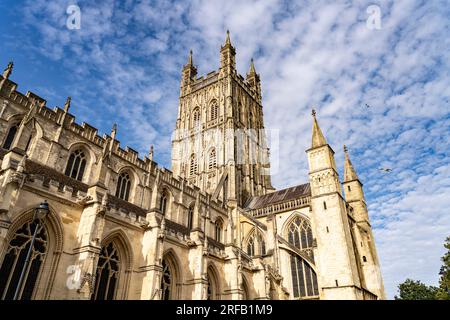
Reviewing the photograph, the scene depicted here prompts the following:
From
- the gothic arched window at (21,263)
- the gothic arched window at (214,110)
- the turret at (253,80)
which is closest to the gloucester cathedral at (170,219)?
the gothic arched window at (21,263)

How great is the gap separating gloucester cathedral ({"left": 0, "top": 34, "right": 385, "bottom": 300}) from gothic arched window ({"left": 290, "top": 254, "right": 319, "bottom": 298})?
9 cm

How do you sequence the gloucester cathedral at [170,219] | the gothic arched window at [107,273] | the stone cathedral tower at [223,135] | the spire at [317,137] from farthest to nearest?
the stone cathedral tower at [223,135]
the spire at [317,137]
the gothic arched window at [107,273]
the gloucester cathedral at [170,219]

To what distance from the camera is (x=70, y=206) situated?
14.3 metres

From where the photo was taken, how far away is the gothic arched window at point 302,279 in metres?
25.5

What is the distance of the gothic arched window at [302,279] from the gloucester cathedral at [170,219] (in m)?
0.09

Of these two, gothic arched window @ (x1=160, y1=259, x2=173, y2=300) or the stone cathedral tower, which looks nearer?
gothic arched window @ (x1=160, y1=259, x2=173, y2=300)

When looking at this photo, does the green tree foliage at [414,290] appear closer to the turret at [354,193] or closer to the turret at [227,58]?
the turret at [354,193]

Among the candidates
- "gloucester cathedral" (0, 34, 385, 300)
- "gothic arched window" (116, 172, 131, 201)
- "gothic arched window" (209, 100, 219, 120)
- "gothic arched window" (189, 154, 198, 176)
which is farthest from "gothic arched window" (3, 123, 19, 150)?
"gothic arched window" (209, 100, 219, 120)

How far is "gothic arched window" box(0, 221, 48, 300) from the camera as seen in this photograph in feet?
38.3

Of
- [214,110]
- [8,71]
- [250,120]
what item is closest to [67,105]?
[8,71]

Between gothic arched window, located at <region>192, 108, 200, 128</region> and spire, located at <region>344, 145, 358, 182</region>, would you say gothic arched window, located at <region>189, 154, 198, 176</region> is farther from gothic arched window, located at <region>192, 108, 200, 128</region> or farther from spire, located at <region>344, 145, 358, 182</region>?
spire, located at <region>344, 145, 358, 182</region>

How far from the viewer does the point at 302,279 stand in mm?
26188
